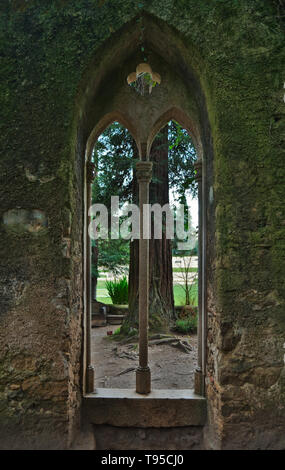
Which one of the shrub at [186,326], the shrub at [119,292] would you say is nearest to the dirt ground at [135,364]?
the shrub at [186,326]

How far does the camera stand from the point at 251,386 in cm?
197

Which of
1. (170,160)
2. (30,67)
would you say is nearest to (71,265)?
(30,67)

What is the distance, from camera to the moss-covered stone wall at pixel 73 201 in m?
1.99

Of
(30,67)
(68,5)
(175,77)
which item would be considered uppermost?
(68,5)

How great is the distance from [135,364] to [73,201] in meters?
2.28

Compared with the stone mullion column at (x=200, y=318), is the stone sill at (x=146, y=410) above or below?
below

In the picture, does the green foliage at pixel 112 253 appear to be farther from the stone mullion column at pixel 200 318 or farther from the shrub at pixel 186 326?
the stone mullion column at pixel 200 318

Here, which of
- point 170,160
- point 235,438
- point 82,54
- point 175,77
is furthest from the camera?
point 170,160

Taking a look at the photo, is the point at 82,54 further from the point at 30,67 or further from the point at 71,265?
the point at 71,265

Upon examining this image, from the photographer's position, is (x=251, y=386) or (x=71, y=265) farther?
(x=71, y=265)

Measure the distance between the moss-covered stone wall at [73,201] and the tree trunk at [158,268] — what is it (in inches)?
104

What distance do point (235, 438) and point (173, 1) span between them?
303 centimetres

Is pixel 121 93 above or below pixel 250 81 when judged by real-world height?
above

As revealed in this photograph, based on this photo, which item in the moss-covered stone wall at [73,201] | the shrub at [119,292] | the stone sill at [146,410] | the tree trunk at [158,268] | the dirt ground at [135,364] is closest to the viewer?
the moss-covered stone wall at [73,201]
